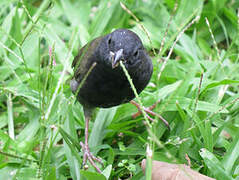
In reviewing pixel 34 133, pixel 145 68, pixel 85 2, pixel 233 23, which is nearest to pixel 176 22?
pixel 233 23

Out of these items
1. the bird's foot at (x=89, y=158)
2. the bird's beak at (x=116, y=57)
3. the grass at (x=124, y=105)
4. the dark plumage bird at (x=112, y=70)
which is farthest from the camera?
the bird's foot at (x=89, y=158)

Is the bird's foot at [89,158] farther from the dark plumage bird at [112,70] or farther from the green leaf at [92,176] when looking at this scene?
the green leaf at [92,176]

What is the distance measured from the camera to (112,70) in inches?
132

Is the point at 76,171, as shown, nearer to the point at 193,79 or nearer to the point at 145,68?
the point at 145,68

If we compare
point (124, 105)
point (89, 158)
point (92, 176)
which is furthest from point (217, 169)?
point (124, 105)

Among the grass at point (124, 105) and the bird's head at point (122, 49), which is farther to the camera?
the bird's head at point (122, 49)

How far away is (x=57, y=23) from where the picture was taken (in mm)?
6051

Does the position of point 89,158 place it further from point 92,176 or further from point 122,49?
point 122,49

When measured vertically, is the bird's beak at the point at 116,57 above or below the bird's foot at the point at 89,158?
above

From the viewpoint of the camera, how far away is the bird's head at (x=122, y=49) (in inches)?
123

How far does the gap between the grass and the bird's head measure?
22cm

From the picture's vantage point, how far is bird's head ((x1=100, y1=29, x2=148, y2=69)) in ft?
10.3

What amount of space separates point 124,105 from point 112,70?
3.91 ft

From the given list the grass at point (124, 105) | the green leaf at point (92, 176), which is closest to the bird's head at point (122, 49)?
the grass at point (124, 105)
